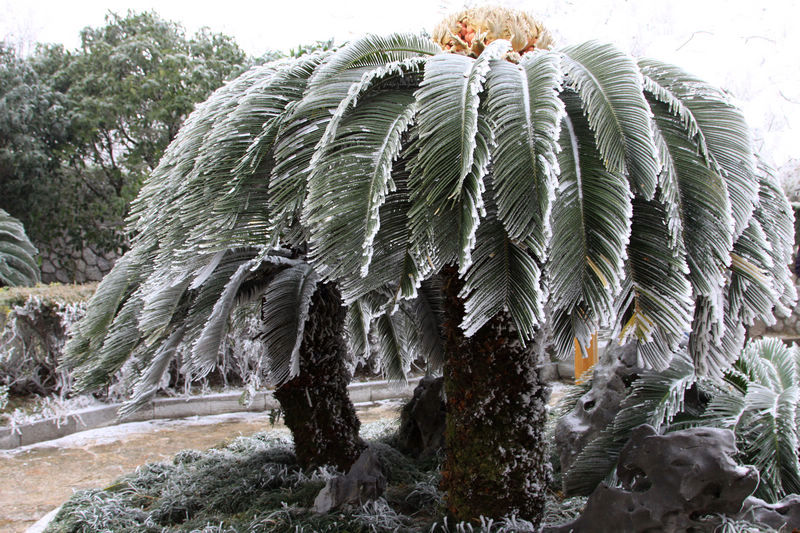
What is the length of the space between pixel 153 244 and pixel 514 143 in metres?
1.79

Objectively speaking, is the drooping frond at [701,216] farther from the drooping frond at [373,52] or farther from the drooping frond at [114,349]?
the drooping frond at [114,349]

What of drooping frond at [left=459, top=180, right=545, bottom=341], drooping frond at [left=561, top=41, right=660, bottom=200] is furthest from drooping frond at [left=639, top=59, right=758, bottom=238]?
drooping frond at [left=459, top=180, right=545, bottom=341]

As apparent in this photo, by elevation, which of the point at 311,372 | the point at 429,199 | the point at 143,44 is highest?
the point at 143,44

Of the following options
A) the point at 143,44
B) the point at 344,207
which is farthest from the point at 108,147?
the point at 344,207

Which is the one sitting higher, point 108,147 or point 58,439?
point 108,147

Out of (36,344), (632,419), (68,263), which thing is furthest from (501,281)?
(68,263)

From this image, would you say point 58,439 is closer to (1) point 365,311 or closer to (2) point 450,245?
(1) point 365,311

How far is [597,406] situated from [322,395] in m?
1.52

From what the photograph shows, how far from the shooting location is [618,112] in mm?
2014

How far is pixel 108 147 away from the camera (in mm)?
13289

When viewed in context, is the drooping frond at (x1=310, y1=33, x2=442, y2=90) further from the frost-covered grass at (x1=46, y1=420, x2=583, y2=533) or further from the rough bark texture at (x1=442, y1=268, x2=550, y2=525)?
the frost-covered grass at (x1=46, y1=420, x2=583, y2=533)

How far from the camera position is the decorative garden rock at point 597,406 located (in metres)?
3.30

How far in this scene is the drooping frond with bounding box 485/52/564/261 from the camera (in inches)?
71.6

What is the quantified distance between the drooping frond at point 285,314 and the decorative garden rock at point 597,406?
1546 mm
